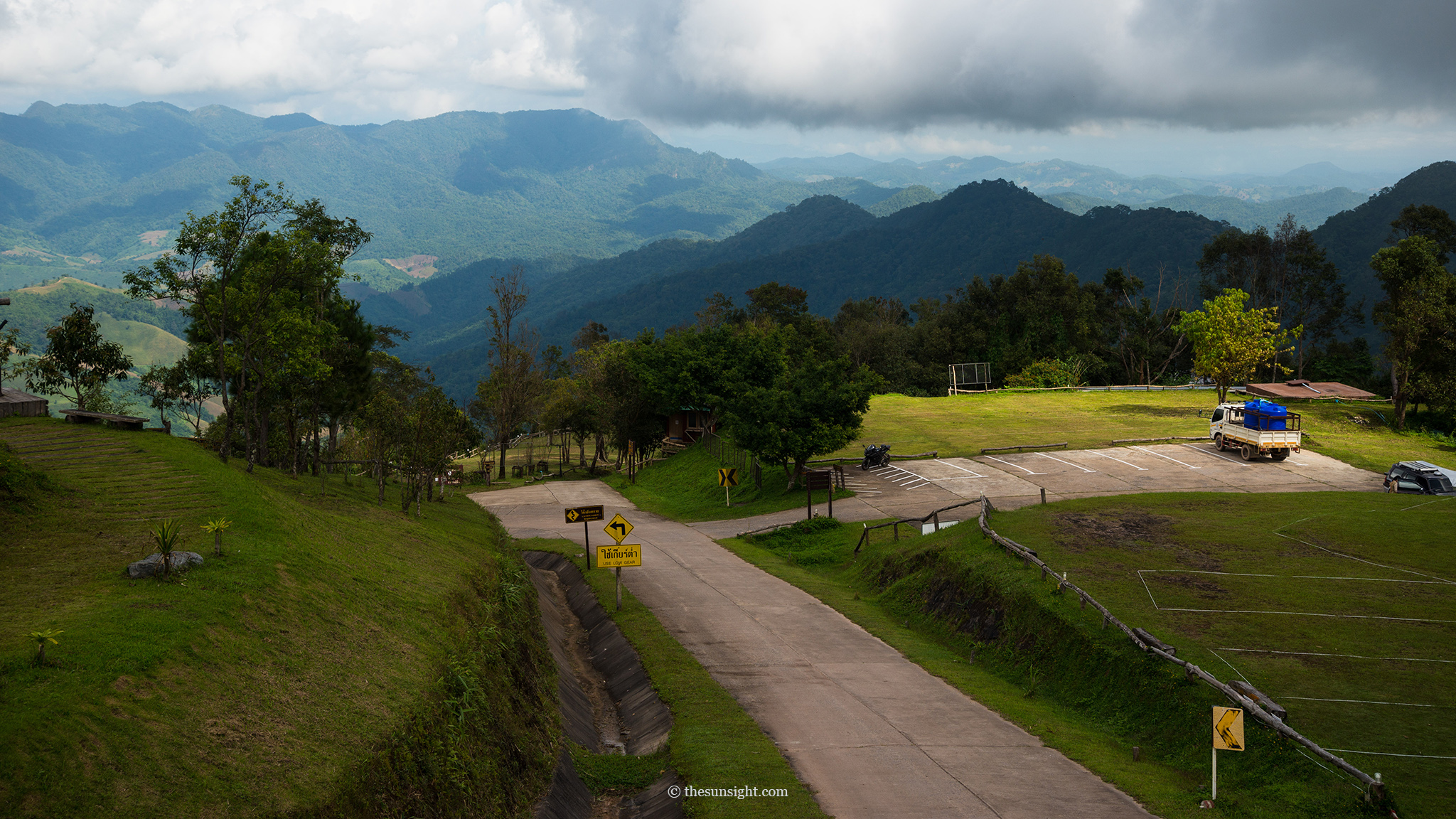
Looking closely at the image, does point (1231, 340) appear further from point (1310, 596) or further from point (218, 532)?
point (218, 532)

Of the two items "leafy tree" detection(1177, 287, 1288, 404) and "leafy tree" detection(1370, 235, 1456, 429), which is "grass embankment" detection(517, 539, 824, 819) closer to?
"leafy tree" detection(1370, 235, 1456, 429)

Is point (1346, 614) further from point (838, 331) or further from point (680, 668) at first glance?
point (838, 331)

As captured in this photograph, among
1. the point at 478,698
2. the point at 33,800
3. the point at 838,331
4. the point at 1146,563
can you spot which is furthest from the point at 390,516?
the point at 838,331

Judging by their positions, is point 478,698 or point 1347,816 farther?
point 478,698

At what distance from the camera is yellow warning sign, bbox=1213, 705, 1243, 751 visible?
12930 millimetres

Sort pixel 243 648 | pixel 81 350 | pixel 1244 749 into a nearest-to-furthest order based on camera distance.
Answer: pixel 243 648 < pixel 1244 749 < pixel 81 350

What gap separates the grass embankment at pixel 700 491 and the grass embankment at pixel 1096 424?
6167mm

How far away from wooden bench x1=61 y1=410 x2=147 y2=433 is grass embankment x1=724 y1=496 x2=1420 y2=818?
1965 cm

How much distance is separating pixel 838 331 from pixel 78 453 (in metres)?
118

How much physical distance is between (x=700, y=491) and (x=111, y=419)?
34.6 meters

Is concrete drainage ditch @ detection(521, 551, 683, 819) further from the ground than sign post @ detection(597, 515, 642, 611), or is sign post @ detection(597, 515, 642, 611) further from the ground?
sign post @ detection(597, 515, 642, 611)

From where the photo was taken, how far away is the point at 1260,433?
138 feet

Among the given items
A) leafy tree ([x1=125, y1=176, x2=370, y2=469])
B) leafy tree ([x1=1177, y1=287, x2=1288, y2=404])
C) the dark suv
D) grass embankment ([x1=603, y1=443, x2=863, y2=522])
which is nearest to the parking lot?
the dark suv

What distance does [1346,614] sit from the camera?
62.0ft
